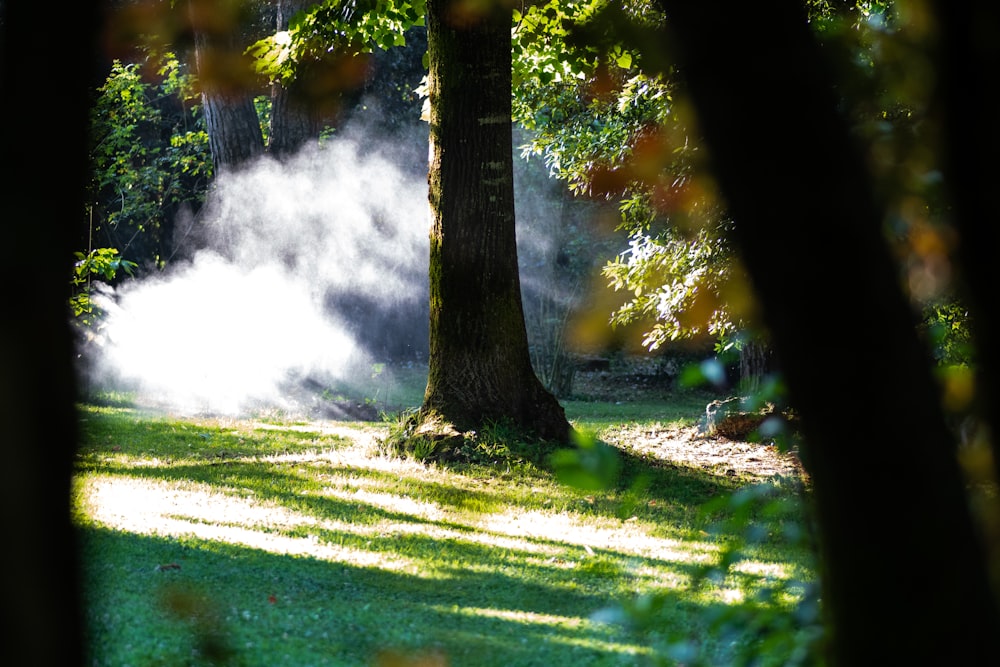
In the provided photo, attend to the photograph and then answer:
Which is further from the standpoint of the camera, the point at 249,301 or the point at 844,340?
the point at 249,301

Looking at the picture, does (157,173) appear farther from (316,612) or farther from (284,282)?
(316,612)

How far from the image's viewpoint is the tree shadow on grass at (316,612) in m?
4.02

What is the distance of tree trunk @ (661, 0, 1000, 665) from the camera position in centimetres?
106

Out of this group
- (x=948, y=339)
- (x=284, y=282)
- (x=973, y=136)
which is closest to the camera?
(x=973, y=136)

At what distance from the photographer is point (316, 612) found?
4.60 m

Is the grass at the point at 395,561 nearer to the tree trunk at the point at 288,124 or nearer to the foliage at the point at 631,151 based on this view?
the foliage at the point at 631,151

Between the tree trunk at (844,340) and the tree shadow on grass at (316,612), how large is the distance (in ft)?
9.24

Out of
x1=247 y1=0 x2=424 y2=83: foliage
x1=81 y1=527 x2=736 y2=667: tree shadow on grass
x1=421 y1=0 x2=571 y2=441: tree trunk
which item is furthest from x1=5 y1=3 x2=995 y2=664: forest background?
x1=81 y1=527 x2=736 y2=667: tree shadow on grass

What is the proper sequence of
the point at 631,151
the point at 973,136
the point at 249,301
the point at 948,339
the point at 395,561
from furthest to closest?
1. the point at 249,301
2. the point at 631,151
3. the point at 395,561
4. the point at 948,339
5. the point at 973,136

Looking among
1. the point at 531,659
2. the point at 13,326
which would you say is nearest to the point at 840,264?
the point at 13,326

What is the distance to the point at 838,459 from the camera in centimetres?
108

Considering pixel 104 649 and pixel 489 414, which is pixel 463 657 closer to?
pixel 104 649

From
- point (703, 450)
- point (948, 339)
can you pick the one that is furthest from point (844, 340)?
point (703, 450)

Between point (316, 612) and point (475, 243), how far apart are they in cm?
505
